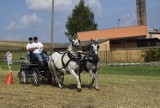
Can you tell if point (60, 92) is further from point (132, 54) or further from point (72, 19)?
point (72, 19)

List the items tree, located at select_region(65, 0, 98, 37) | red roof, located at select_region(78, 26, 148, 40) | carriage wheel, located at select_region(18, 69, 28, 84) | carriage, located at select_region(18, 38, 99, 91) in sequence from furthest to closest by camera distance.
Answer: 1. tree, located at select_region(65, 0, 98, 37)
2. red roof, located at select_region(78, 26, 148, 40)
3. carriage wheel, located at select_region(18, 69, 28, 84)
4. carriage, located at select_region(18, 38, 99, 91)

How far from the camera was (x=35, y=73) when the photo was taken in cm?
1972

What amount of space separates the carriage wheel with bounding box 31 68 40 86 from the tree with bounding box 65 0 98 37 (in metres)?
73.1

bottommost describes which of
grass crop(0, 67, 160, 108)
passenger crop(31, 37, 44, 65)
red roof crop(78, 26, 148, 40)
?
grass crop(0, 67, 160, 108)

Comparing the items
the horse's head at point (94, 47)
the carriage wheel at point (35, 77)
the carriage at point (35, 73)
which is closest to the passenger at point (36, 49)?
the carriage at point (35, 73)

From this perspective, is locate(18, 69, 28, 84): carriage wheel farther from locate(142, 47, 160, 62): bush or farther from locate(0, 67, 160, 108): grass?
locate(142, 47, 160, 62): bush

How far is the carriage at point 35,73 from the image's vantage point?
1964 cm

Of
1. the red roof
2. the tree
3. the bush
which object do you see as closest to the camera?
the bush

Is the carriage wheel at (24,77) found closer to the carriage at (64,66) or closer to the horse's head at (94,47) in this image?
the carriage at (64,66)

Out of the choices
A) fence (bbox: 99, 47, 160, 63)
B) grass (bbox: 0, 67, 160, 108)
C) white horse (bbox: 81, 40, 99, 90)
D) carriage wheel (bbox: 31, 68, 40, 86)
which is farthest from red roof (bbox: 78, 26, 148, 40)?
grass (bbox: 0, 67, 160, 108)

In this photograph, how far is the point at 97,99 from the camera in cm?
1424

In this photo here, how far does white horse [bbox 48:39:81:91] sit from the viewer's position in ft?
56.7

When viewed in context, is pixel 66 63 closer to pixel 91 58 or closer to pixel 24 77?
pixel 91 58

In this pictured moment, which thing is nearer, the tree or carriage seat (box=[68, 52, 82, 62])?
carriage seat (box=[68, 52, 82, 62])
